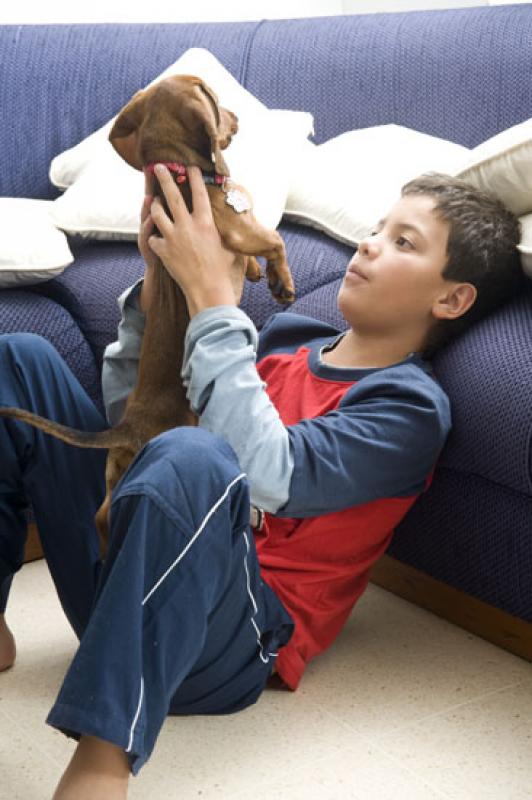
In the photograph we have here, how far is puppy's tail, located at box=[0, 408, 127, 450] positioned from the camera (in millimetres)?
1387

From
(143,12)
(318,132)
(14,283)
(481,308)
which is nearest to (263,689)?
(481,308)

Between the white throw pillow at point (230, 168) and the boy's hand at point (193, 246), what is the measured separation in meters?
0.75

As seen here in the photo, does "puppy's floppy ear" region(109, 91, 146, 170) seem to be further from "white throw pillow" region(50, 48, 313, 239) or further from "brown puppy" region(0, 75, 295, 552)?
"white throw pillow" region(50, 48, 313, 239)

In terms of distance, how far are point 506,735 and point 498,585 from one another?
0.24 metres

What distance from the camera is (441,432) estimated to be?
1.50 meters

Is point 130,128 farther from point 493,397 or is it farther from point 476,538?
point 476,538

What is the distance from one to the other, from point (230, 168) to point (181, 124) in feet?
2.94

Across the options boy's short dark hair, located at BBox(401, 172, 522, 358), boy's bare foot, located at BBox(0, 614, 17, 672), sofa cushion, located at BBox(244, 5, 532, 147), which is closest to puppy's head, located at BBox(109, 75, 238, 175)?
boy's short dark hair, located at BBox(401, 172, 522, 358)

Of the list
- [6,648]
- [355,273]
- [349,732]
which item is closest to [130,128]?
[355,273]

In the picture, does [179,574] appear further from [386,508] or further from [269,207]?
[269,207]

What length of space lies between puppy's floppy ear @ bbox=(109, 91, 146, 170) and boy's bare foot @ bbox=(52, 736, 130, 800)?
31.3 inches

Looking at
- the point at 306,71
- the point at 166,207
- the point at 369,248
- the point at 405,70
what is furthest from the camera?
the point at 306,71

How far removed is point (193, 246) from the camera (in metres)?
1.46

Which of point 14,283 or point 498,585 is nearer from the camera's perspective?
point 498,585
